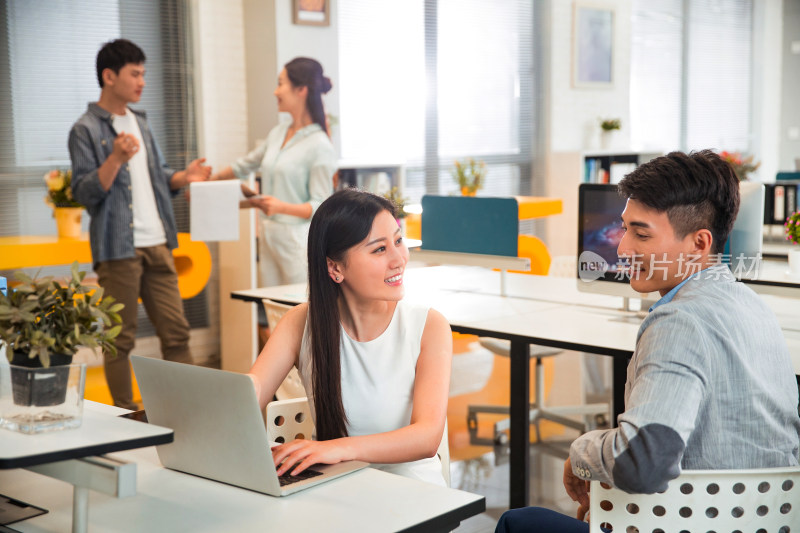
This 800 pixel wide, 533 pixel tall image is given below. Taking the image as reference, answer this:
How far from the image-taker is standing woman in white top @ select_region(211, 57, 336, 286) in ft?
13.4

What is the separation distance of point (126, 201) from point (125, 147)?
27cm

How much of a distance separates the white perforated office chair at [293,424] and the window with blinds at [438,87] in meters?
4.39

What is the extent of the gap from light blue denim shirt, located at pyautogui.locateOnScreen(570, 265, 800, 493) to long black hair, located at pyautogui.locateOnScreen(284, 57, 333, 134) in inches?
110

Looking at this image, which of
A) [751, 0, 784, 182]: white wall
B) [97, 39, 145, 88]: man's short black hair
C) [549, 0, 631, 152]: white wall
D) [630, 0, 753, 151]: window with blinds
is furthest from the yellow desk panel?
[751, 0, 784, 182]: white wall

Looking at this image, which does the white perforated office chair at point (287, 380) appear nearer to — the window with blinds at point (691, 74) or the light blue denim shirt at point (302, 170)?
the light blue denim shirt at point (302, 170)

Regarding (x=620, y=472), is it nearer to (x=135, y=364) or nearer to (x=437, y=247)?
(x=135, y=364)

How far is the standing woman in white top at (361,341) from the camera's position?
6.28 ft

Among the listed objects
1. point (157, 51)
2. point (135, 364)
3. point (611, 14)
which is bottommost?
point (135, 364)

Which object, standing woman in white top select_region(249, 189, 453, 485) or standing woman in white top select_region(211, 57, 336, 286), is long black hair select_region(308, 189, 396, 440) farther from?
standing woman in white top select_region(211, 57, 336, 286)

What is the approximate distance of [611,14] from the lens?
25.7 feet

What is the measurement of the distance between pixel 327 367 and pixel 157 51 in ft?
12.8

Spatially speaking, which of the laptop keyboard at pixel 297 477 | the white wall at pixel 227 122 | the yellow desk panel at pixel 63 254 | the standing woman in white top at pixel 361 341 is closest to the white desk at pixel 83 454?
the laptop keyboard at pixel 297 477

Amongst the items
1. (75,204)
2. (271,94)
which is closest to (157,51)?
(271,94)

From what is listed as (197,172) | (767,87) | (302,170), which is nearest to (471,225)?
(302,170)
